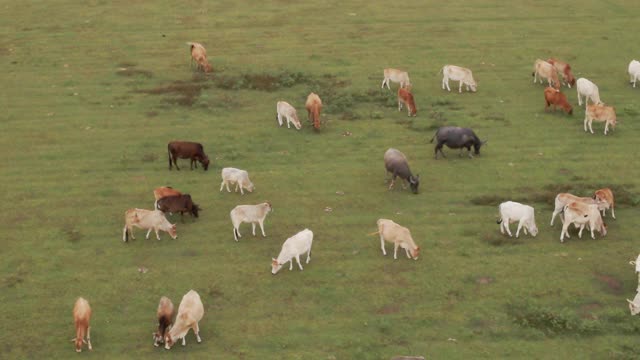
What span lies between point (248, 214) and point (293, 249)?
6.68ft

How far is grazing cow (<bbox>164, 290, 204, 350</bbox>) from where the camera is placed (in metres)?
17.2

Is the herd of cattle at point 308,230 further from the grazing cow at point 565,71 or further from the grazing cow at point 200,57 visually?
the grazing cow at point 200,57

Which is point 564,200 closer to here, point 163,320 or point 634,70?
point 163,320

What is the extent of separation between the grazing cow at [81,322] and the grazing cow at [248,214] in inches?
201

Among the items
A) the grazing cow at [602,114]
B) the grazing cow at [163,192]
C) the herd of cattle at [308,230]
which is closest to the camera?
the herd of cattle at [308,230]

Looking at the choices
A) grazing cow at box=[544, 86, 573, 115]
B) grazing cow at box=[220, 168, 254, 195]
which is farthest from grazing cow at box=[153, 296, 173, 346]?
grazing cow at box=[544, 86, 573, 115]

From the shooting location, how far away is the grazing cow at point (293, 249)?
1998cm

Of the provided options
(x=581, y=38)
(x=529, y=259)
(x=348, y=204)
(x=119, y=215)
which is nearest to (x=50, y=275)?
(x=119, y=215)

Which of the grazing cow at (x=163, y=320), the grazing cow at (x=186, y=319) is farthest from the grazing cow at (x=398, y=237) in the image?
the grazing cow at (x=163, y=320)

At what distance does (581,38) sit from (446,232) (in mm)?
20069

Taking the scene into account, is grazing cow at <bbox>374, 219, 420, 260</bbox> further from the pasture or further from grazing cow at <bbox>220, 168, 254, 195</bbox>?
grazing cow at <bbox>220, 168, 254, 195</bbox>

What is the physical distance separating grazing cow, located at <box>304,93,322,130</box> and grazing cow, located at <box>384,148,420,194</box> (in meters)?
4.52

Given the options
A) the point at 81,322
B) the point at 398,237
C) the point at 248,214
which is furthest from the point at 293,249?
the point at 81,322

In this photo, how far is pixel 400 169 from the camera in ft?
79.5
